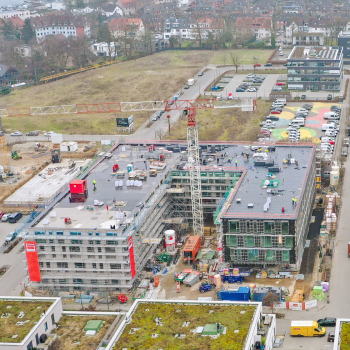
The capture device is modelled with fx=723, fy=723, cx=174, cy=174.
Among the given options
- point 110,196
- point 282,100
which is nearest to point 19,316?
point 110,196

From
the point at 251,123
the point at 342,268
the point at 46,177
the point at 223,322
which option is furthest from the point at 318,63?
the point at 223,322

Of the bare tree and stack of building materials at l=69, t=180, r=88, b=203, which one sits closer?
the bare tree

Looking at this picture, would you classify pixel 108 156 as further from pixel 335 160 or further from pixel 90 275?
pixel 335 160

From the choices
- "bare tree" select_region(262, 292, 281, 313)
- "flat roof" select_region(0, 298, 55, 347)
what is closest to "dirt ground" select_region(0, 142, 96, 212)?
"flat roof" select_region(0, 298, 55, 347)

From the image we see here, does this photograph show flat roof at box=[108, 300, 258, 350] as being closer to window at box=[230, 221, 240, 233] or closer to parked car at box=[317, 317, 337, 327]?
parked car at box=[317, 317, 337, 327]

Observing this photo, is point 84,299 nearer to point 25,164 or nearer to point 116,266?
point 116,266

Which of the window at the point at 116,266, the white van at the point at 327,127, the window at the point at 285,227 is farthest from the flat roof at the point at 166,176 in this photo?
the white van at the point at 327,127
